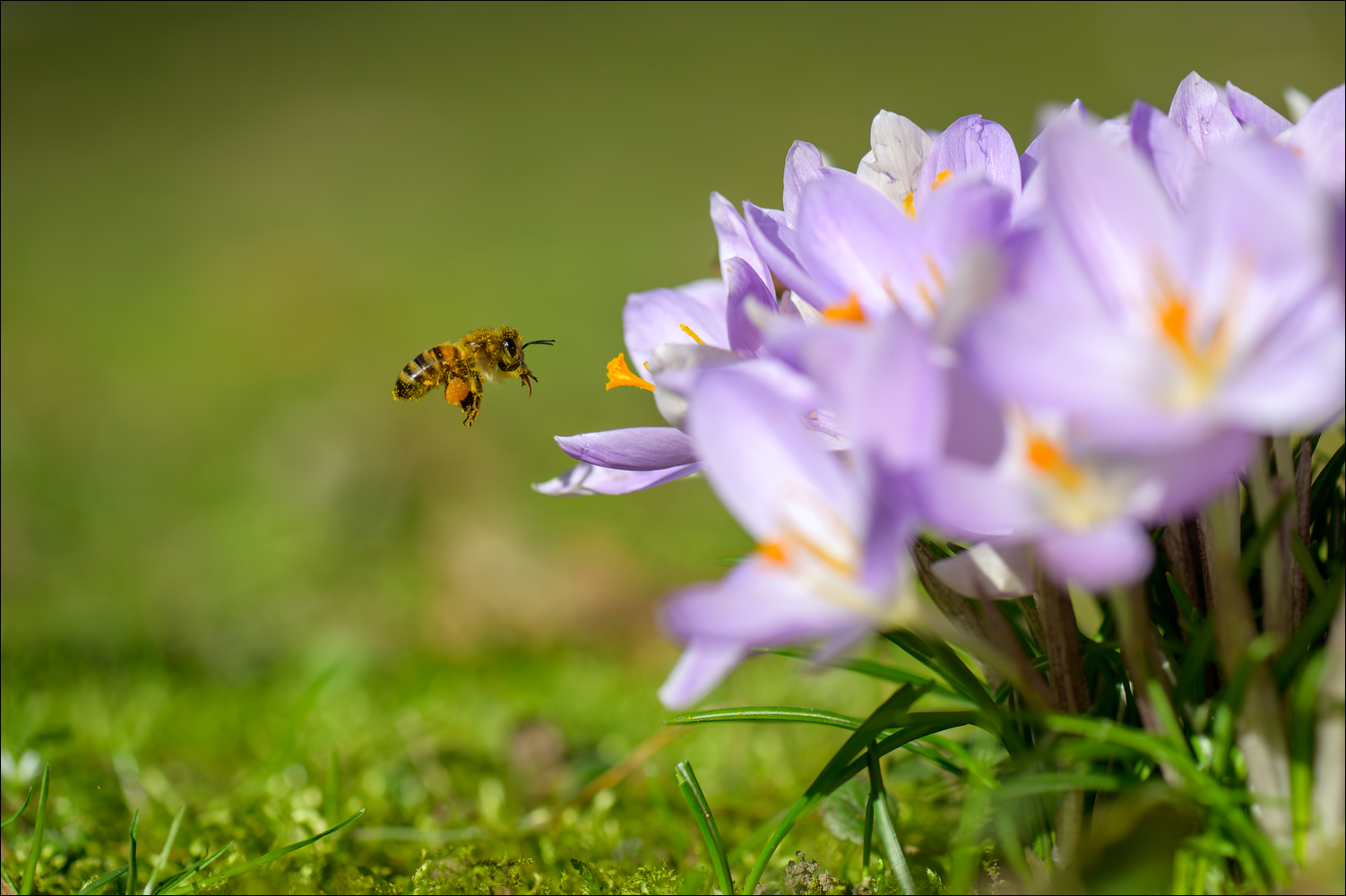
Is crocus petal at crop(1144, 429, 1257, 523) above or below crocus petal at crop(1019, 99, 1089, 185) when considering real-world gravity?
below

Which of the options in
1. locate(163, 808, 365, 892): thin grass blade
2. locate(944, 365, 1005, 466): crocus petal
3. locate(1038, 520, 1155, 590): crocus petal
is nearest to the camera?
locate(1038, 520, 1155, 590): crocus petal

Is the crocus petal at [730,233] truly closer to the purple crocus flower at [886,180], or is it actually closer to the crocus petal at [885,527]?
the purple crocus flower at [886,180]

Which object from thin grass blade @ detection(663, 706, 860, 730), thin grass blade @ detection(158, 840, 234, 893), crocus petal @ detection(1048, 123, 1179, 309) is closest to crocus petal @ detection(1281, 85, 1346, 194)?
crocus petal @ detection(1048, 123, 1179, 309)

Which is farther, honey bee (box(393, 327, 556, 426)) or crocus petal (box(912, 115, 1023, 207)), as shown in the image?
honey bee (box(393, 327, 556, 426))

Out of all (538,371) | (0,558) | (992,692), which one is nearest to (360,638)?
(0,558)

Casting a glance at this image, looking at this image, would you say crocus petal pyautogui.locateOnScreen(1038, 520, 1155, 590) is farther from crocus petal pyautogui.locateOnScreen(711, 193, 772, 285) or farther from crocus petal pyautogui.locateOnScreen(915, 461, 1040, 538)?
crocus petal pyautogui.locateOnScreen(711, 193, 772, 285)

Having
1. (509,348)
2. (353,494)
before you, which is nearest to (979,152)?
(509,348)

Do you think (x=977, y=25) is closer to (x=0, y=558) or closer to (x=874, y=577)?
(x=0, y=558)
